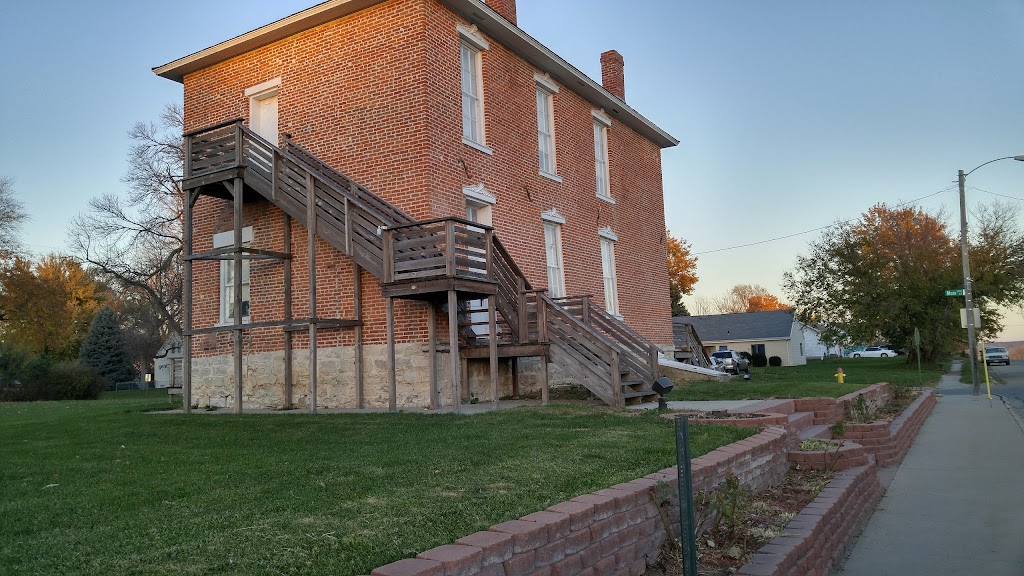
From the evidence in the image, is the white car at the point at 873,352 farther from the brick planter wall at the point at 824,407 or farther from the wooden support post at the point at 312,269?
the wooden support post at the point at 312,269

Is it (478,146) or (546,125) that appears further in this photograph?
(546,125)

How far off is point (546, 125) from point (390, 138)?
544 centimetres

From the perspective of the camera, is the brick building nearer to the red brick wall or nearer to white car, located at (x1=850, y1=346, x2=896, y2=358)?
the red brick wall

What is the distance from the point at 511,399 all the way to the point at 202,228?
26.2ft

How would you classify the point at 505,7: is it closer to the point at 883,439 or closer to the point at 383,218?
the point at 383,218

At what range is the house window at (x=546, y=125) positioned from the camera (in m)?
18.3

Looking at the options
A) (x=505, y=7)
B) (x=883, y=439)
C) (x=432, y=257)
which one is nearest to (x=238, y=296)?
(x=432, y=257)

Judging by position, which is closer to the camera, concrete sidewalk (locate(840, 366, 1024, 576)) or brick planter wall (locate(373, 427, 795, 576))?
brick planter wall (locate(373, 427, 795, 576))

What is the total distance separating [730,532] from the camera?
5707 millimetres

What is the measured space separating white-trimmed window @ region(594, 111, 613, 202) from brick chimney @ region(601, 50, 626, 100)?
1842 millimetres

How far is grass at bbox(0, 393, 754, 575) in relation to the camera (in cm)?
388

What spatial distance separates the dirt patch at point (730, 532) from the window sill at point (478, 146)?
32.0 feet

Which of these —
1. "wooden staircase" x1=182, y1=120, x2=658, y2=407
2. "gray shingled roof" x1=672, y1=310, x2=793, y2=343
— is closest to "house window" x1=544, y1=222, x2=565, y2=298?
"wooden staircase" x1=182, y1=120, x2=658, y2=407

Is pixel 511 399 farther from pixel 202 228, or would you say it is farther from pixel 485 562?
pixel 485 562
